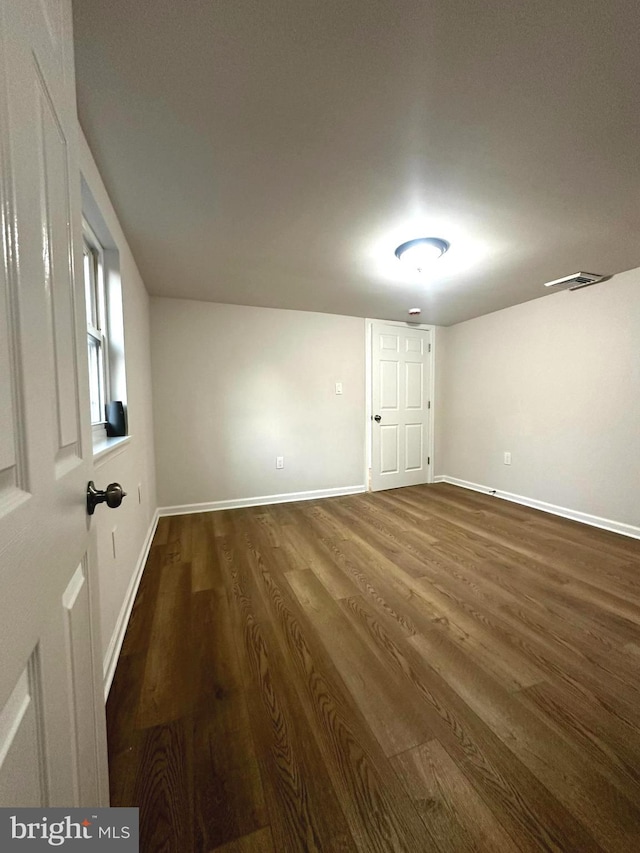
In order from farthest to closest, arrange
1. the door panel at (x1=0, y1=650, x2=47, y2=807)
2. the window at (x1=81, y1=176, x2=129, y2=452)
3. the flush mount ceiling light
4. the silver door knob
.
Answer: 1. the flush mount ceiling light
2. the window at (x1=81, y1=176, x2=129, y2=452)
3. the silver door knob
4. the door panel at (x1=0, y1=650, x2=47, y2=807)

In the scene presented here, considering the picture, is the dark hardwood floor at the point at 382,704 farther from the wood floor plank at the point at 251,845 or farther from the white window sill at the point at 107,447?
the white window sill at the point at 107,447

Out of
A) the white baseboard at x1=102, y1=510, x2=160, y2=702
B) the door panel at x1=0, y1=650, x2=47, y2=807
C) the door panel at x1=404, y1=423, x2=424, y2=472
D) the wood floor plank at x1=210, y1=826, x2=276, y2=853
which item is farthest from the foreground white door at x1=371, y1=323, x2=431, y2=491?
the door panel at x1=0, y1=650, x2=47, y2=807

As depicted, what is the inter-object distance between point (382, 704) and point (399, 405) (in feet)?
10.4

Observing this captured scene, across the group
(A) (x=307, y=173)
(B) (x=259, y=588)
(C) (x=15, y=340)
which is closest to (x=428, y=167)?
(A) (x=307, y=173)

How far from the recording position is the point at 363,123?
1143mm

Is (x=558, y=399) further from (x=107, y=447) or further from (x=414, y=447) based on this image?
(x=107, y=447)

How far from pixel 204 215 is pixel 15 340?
5.47 ft

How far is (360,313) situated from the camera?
11.5ft

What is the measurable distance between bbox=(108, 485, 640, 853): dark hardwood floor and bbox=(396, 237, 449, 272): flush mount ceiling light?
2.00 meters

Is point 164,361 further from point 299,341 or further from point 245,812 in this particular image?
point 245,812

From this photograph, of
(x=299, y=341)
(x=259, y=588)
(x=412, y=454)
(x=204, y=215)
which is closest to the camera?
(x=204, y=215)

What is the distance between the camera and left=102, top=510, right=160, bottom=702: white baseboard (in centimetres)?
119

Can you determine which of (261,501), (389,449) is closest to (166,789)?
(261,501)

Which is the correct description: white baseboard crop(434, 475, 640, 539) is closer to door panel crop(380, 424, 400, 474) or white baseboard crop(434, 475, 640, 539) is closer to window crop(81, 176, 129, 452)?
door panel crop(380, 424, 400, 474)
